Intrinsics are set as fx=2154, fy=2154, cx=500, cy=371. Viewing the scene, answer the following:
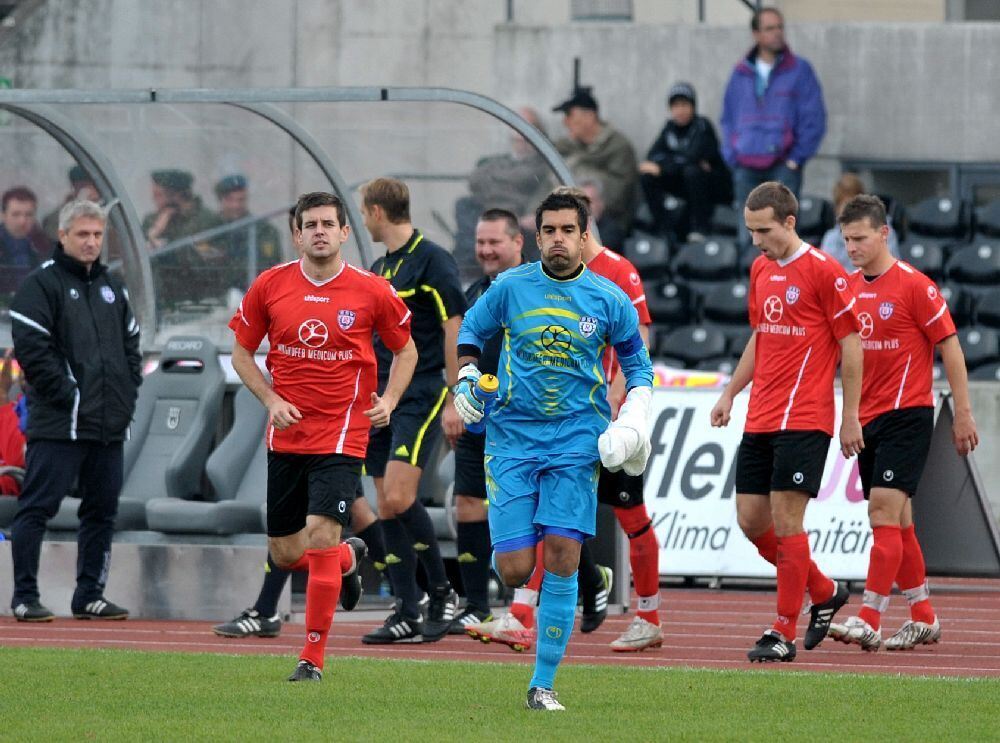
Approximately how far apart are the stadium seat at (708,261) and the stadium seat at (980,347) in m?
2.24

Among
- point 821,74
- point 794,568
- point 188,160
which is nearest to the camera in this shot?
point 794,568

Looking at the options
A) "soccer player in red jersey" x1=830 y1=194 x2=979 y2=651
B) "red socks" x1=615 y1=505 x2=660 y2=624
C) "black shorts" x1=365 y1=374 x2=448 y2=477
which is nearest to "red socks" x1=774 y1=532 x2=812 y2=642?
"soccer player in red jersey" x1=830 y1=194 x2=979 y2=651

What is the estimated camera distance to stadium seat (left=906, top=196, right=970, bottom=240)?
19.2 metres

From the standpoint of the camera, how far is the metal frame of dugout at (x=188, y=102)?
39.5ft

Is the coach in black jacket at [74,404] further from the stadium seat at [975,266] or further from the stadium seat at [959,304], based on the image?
the stadium seat at [975,266]

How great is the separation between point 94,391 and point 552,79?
9627 millimetres

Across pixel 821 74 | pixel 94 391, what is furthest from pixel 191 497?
pixel 821 74

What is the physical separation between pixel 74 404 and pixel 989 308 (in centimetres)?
940

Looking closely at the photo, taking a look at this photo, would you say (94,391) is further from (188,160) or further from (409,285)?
(188,160)

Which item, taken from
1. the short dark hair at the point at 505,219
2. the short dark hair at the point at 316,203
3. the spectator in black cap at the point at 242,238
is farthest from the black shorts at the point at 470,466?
the spectator in black cap at the point at 242,238

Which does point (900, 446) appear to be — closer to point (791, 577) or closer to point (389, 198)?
point (791, 577)

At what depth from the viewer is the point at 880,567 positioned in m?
10.5

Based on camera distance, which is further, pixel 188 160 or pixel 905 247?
pixel 905 247

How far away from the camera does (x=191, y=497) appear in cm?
1302
